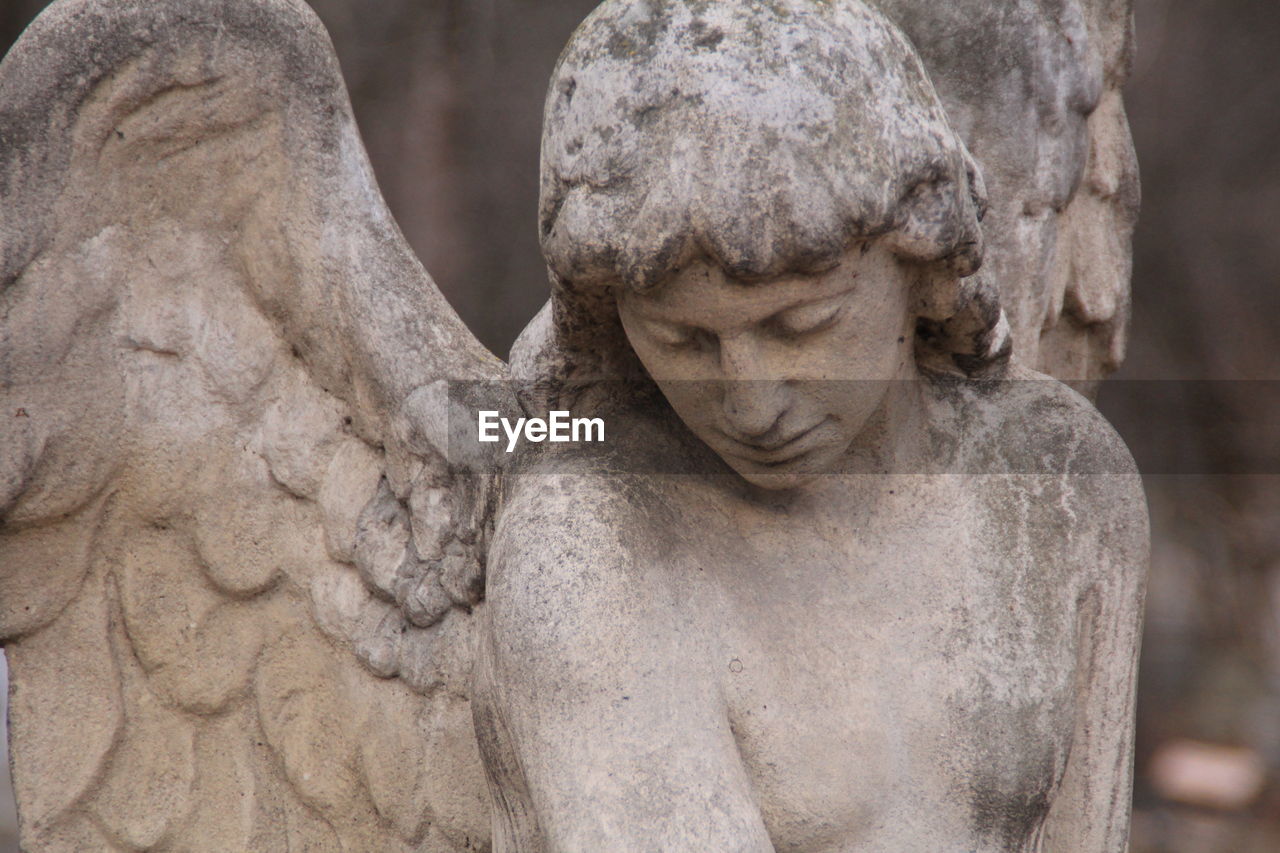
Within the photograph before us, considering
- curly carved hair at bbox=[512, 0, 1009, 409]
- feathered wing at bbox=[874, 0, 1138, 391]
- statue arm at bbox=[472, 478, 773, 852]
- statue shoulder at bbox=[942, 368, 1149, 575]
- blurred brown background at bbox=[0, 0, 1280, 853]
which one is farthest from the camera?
blurred brown background at bbox=[0, 0, 1280, 853]

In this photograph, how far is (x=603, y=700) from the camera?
1192 millimetres

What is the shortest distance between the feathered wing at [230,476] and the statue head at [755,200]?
383mm

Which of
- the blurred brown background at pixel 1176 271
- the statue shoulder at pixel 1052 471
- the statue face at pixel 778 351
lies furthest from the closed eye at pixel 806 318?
the blurred brown background at pixel 1176 271

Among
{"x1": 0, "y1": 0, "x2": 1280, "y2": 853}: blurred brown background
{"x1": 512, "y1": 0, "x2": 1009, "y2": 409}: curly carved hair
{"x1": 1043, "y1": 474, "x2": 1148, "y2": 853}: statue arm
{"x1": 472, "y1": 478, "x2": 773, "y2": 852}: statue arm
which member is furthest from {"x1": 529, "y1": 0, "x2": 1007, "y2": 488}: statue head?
{"x1": 0, "y1": 0, "x2": 1280, "y2": 853}: blurred brown background

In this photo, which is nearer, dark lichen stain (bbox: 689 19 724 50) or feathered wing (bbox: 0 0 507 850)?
dark lichen stain (bbox: 689 19 724 50)

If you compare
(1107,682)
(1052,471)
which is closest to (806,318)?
(1052,471)

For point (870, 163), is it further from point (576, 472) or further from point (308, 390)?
point (308, 390)

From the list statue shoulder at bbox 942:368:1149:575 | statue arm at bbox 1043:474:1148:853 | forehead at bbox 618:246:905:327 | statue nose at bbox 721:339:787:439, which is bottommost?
statue arm at bbox 1043:474:1148:853

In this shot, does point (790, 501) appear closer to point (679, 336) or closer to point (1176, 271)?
point (679, 336)

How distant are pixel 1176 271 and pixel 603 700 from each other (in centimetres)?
244

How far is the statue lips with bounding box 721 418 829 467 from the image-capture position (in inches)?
47.0

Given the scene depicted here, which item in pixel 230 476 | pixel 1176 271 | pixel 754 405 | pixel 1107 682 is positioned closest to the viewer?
pixel 754 405

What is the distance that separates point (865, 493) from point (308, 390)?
561 mm

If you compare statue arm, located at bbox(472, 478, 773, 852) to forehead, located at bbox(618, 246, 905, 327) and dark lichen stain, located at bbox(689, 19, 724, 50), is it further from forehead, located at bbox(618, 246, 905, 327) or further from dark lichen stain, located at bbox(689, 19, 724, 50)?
dark lichen stain, located at bbox(689, 19, 724, 50)
